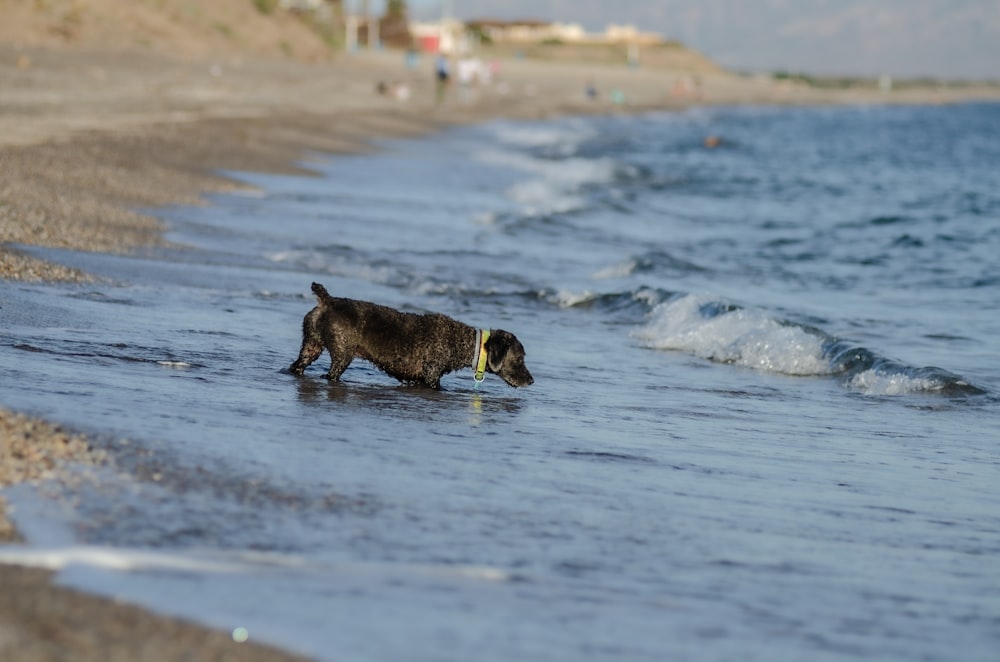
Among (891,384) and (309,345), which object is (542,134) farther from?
(309,345)

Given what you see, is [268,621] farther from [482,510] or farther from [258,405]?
[258,405]

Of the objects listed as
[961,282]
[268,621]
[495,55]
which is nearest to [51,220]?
[268,621]

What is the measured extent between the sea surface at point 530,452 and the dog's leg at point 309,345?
0.33ft

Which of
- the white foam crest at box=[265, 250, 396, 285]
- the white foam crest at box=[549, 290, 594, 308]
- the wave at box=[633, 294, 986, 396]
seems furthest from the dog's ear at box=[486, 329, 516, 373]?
the white foam crest at box=[265, 250, 396, 285]

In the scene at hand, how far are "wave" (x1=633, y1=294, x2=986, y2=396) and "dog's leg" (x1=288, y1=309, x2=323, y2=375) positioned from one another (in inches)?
145

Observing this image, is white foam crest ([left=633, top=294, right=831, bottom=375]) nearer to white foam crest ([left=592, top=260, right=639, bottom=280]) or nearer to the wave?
the wave

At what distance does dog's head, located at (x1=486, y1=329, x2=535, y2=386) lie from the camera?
827 centimetres

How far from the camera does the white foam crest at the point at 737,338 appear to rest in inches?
407

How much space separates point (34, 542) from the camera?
14.0 feet

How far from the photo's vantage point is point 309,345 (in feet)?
26.0

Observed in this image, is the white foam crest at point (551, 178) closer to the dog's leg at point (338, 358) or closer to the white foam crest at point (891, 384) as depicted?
the white foam crest at point (891, 384)

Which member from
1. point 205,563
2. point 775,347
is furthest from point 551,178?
point 205,563

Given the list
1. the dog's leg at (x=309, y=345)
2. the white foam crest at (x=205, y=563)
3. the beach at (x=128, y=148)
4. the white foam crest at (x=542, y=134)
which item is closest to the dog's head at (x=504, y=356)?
the dog's leg at (x=309, y=345)

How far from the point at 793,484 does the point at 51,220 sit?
312 inches
